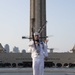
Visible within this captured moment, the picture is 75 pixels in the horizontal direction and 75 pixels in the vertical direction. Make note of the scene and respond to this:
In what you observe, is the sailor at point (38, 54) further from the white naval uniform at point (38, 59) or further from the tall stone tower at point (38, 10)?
the tall stone tower at point (38, 10)

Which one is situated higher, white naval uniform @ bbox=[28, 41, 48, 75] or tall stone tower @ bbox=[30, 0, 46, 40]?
tall stone tower @ bbox=[30, 0, 46, 40]

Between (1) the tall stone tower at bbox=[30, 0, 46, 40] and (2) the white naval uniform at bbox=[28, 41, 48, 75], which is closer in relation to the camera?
(2) the white naval uniform at bbox=[28, 41, 48, 75]

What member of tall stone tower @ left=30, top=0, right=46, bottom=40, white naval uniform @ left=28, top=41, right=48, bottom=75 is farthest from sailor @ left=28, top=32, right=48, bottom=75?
tall stone tower @ left=30, top=0, right=46, bottom=40

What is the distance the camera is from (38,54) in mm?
7723

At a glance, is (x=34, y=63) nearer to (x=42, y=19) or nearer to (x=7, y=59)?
(x=7, y=59)

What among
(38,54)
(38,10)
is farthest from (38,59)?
(38,10)

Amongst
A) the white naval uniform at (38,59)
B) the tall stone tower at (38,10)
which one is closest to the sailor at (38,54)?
the white naval uniform at (38,59)

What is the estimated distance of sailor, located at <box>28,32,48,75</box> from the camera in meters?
7.60

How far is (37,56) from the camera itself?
7680mm

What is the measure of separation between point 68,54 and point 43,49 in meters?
62.6

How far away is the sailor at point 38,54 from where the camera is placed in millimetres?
7602

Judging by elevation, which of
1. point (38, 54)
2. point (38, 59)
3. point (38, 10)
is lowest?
point (38, 59)

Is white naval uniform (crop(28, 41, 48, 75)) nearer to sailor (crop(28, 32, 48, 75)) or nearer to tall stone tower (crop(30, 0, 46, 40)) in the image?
sailor (crop(28, 32, 48, 75))

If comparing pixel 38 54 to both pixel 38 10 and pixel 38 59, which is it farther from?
pixel 38 10
